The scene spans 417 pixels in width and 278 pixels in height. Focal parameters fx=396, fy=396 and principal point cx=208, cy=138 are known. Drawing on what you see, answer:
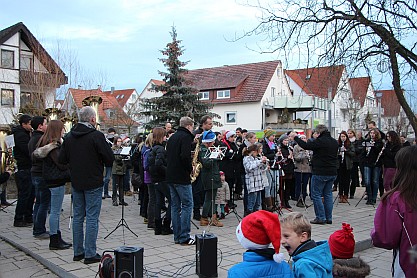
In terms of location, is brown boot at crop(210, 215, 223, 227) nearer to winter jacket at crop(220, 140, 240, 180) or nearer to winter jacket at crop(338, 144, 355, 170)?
winter jacket at crop(220, 140, 240, 180)

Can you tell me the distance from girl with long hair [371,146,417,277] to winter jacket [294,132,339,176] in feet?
17.1

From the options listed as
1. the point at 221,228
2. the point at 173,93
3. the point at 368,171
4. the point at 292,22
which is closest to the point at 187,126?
the point at 221,228

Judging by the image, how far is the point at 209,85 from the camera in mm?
43594

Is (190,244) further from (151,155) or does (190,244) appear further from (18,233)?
(18,233)

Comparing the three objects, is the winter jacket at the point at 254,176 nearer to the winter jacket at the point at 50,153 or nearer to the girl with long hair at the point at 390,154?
the girl with long hair at the point at 390,154

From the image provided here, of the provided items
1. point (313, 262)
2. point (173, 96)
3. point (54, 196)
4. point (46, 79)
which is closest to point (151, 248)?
point (54, 196)

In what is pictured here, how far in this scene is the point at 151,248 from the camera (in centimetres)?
654

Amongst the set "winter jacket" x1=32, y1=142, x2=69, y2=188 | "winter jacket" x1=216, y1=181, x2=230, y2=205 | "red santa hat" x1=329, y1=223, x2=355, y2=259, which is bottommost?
"winter jacket" x1=216, y1=181, x2=230, y2=205

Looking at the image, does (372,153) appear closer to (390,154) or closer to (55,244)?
(390,154)

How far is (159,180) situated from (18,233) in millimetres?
2948

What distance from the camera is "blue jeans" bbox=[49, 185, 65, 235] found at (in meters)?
6.23

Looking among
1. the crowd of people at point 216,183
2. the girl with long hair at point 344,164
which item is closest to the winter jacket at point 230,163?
Result: the crowd of people at point 216,183

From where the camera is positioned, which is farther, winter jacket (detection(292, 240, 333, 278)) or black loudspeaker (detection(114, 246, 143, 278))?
black loudspeaker (detection(114, 246, 143, 278))

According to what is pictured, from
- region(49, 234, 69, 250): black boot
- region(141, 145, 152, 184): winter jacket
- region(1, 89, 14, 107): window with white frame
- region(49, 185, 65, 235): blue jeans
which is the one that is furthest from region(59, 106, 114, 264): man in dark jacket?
region(1, 89, 14, 107): window with white frame
